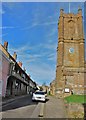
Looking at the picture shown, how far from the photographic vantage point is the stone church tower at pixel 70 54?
45156mm

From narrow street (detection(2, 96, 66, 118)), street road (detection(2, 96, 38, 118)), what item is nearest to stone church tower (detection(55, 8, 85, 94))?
narrow street (detection(2, 96, 66, 118))

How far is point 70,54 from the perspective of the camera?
163 feet

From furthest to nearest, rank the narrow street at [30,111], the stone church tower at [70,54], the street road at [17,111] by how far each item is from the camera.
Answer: the stone church tower at [70,54] → the narrow street at [30,111] → the street road at [17,111]

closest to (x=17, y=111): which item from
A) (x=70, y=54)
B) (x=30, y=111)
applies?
(x=30, y=111)

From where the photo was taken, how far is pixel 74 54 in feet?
164

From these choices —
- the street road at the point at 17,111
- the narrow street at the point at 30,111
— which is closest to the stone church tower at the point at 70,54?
the narrow street at the point at 30,111

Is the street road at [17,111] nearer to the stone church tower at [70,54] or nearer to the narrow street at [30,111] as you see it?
the narrow street at [30,111]

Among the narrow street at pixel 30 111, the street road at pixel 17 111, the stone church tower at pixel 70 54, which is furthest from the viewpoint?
the stone church tower at pixel 70 54

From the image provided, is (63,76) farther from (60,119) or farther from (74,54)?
(60,119)

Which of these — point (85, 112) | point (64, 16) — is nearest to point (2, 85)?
point (85, 112)

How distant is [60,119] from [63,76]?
34119 millimetres

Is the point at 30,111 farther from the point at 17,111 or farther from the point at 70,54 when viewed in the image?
the point at 70,54

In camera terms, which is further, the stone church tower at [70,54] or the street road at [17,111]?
the stone church tower at [70,54]

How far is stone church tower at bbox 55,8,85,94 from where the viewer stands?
148 feet
